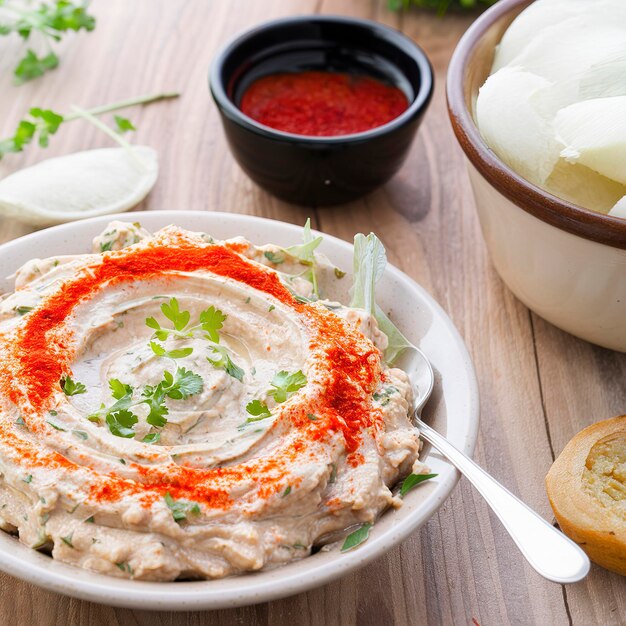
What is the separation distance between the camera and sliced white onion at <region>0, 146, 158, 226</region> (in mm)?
3941

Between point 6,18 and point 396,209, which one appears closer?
point 396,209

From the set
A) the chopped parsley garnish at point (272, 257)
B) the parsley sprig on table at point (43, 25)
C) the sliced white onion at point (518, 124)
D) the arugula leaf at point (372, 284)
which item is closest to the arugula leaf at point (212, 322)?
the chopped parsley garnish at point (272, 257)

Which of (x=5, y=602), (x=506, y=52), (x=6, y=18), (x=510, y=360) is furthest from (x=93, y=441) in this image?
(x=6, y=18)

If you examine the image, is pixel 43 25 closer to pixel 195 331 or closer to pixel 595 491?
pixel 195 331

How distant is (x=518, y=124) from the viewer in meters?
3.26

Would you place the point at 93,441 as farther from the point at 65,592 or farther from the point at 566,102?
the point at 566,102

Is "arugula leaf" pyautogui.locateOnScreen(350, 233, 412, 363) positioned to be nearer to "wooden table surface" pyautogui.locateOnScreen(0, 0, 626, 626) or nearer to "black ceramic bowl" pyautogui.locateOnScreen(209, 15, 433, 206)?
"wooden table surface" pyautogui.locateOnScreen(0, 0, 626, 626)

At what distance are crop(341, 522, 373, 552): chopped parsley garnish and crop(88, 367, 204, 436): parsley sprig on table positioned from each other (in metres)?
0.61

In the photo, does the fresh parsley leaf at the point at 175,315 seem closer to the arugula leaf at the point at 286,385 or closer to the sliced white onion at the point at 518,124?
the arugula leaf at the point at 286,385

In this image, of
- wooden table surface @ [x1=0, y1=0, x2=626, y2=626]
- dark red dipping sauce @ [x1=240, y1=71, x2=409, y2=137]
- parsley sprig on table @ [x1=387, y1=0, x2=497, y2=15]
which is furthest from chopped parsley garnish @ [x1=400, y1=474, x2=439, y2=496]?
parsley sprig on table @ [x1=387, y1=0, x2=497, y2=15]

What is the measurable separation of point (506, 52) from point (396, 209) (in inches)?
37.3

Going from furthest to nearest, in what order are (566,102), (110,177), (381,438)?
(110,177) → (566,102) → (381,438)

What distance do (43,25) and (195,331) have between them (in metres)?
2.68

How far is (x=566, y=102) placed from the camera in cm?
330
